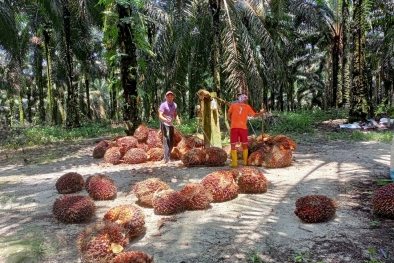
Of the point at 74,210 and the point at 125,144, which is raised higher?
the point at 125,144

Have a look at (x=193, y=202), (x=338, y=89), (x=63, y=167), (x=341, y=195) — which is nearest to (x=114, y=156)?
(x=63, y=167)

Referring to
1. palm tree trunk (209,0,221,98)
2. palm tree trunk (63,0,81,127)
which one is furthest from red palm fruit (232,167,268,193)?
palm tree trunk (63,0,81,127)

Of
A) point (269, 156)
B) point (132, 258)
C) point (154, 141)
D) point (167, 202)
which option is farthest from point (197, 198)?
point (154, 141)

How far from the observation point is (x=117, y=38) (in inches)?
310

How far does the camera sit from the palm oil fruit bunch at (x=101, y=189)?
4621mm

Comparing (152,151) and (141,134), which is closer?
(152,151)

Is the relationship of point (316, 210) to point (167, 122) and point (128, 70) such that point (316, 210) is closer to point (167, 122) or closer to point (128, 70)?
point (167, 122)

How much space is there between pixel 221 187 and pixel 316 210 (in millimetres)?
1286

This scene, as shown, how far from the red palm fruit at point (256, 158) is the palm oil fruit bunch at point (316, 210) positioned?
8.45 ft

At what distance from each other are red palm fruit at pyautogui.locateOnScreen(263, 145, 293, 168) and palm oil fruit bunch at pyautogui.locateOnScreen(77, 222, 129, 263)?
11.9 ft

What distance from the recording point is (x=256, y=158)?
6301 mm

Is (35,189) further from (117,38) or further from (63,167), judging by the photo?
(117,38)

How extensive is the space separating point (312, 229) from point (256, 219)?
2.04 feet

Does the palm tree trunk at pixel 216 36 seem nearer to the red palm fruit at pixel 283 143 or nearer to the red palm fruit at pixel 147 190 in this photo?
the red palm fruit at pixel 283 143
